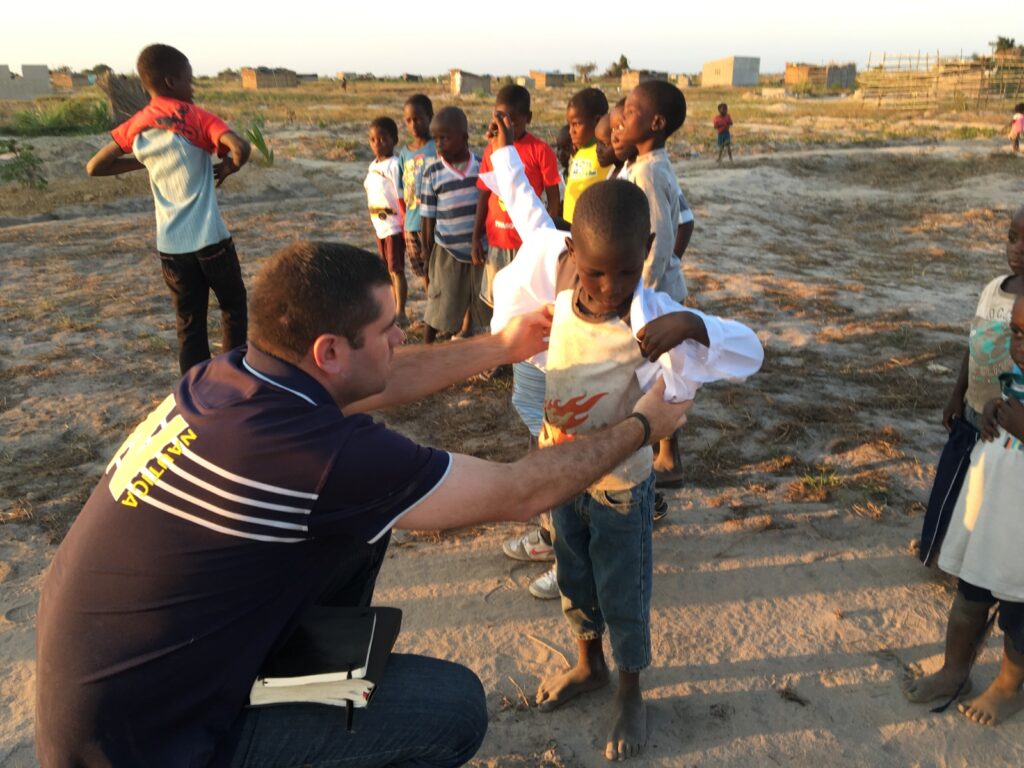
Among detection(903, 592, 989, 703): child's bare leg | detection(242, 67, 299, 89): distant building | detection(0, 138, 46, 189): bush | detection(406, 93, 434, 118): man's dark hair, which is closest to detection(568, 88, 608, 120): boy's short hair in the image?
detection(406, 93, 434, 118): man's dark hair

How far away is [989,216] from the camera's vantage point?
11867 mm

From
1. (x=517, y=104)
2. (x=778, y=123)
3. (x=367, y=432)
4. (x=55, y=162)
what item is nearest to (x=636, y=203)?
(x=367, y=432)

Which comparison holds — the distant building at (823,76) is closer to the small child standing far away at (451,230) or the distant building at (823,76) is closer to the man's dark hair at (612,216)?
the small child standing far away at (451,230)

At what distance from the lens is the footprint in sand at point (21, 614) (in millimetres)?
2994

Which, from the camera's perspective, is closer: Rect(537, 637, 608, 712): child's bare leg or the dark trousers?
Rect(537, 637, 608, 712): child's bare leg

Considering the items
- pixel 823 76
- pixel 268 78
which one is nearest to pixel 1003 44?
pixel 823 76

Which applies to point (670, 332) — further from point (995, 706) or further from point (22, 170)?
point (22, 170)

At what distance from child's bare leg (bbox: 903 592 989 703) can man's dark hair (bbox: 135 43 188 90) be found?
4.57 metres

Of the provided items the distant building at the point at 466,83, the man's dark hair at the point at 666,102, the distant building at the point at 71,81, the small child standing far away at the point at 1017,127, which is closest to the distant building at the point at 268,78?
the distant building at the point at 71,81

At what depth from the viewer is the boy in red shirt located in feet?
15.6

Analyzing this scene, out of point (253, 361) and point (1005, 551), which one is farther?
point (1005, 551)

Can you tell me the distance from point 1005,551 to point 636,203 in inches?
61.4

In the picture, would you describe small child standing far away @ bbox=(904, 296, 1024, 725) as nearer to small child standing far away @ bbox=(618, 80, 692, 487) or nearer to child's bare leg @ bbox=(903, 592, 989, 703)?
child's bare leg @ bbox=(903, 592, 989, 703)

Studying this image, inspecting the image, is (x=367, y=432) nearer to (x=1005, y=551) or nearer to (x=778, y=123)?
(x=1005, y=551)
